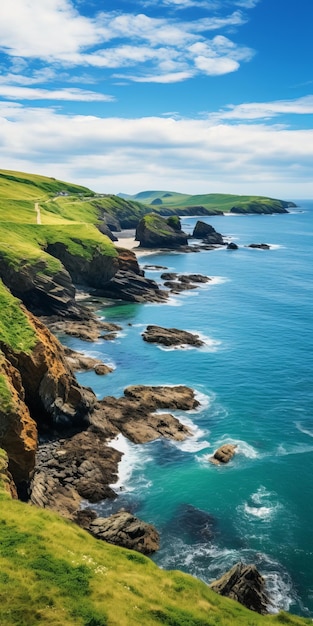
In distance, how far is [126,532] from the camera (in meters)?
38.7

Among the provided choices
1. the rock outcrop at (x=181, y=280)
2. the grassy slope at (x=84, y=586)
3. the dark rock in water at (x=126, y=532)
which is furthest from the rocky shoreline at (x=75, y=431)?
the rock outcrop at (x=181, y=280)

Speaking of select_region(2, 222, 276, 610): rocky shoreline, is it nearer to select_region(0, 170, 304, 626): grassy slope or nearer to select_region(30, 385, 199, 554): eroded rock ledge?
select_region(30, 385, 199, 554): eroded rock ledge

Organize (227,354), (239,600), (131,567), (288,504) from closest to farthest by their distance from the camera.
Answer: (131,567)
(239,600)
(288,504)
(227,354)

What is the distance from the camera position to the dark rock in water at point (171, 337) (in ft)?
298

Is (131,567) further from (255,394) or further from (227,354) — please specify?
(227,354)

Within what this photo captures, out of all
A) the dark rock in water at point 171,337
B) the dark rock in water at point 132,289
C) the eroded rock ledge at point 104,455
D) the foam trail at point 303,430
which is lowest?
the eroded rock ledge at point 104,455

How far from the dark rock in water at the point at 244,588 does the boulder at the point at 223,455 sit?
1837 cm

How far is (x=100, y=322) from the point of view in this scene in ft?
338

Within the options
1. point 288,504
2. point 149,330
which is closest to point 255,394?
point 288,504

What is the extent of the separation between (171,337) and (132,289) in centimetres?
3865

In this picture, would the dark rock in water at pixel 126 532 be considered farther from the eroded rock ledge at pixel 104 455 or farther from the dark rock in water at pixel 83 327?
the dark rock in water at pixel 83 327

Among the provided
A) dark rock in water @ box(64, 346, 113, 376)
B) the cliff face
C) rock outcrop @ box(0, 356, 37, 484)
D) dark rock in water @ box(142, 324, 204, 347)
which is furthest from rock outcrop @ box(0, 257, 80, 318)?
rock outcrop @ box(0, 356, 37, 484)

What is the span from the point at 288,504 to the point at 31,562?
29.4 m

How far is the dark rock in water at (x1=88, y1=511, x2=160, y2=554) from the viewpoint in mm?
38125
